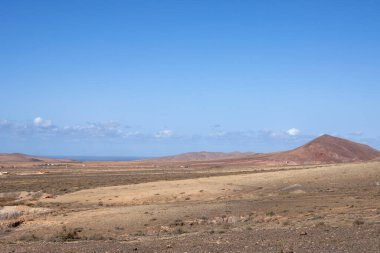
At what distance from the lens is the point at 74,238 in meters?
22.0

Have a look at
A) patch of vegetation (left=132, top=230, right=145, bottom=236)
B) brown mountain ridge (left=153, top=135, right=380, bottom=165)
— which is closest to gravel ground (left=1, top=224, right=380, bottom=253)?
patch of vegetation (left=132, top=230, right=145, bottom=236)

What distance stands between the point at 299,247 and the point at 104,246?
6669 millimetres

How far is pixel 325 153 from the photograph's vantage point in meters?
113

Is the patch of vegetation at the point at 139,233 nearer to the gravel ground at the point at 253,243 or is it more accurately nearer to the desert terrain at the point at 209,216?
the desert terrain at the point at 209,216

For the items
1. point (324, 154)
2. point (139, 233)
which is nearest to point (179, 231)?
point (139, 233)

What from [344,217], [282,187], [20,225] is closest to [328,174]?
[282,187]

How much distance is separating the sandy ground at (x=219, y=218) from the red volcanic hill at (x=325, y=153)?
56.6 meters

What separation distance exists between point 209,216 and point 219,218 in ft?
3.30

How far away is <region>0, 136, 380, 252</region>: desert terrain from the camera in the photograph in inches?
691

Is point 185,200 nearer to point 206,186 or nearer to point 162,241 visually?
point 206,186

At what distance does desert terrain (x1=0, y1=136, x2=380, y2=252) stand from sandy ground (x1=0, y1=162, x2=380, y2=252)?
0.04 metres

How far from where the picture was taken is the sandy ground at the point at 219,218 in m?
17.5

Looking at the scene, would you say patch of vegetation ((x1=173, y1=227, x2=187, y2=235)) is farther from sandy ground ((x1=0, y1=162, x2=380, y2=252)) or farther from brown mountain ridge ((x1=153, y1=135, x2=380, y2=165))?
brown mountain ridge ((x1=153, y1=135, x2=380, y2=165))

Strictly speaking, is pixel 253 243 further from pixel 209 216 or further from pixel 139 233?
pixel 209 216
